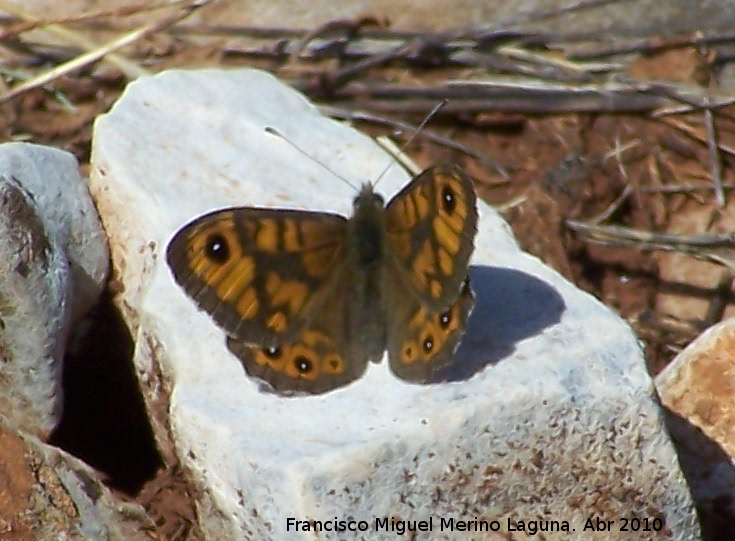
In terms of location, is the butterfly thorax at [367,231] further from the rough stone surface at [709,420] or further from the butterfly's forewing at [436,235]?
the rough stone surface at [709,420]

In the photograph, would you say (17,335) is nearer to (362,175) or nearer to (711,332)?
(362,175)

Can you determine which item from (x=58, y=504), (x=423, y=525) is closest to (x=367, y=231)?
(x=423, y=525)

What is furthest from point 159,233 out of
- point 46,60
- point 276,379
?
point 46,60

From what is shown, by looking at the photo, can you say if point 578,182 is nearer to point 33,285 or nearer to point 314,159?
point 314,159

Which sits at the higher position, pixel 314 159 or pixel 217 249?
pixel 217 249

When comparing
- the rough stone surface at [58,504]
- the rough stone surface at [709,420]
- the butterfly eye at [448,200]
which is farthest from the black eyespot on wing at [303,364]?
the rough stone surface at [709,420]

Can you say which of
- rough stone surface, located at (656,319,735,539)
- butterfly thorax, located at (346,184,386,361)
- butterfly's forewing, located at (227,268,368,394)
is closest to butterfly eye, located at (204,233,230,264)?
Result: butterfly's forewing, located at (227,268,368,394)
